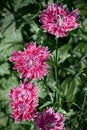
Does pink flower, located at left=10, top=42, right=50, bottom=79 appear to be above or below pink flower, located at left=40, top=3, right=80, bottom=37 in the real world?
below

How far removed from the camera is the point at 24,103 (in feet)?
5.64

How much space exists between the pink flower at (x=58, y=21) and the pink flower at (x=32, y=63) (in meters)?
0.16

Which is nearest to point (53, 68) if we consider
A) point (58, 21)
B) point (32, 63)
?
point (58, 21)

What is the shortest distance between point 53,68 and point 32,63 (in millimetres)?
555

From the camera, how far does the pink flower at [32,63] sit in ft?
5.86

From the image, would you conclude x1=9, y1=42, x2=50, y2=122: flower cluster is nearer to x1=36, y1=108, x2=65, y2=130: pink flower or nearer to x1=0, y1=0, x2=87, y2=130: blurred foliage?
x1=36, y1=108, x2=65, y2=130: pink flower

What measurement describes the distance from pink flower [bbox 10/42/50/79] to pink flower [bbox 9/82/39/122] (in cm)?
7

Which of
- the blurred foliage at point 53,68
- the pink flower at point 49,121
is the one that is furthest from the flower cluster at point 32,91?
the blurred foliage at point 53,68

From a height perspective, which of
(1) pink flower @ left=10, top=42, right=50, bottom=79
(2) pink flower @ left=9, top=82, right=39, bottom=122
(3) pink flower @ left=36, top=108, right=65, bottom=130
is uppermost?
(1) pink flower @ left=10, top=42, right=50, bottom=79

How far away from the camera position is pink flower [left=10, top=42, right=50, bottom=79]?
1785mm

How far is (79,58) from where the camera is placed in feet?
7.81

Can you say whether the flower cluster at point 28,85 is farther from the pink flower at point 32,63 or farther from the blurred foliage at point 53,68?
the blurred foliage at point 53,68

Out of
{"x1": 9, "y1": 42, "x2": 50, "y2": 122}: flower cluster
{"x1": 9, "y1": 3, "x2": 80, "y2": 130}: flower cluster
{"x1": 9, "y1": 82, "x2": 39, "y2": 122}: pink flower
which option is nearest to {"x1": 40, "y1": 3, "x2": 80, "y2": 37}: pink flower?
{"x1": 9, "y1": 3, "x2": 80, "y2": 130}: flower cluster

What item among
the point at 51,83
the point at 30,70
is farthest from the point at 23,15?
the point at 30,70
